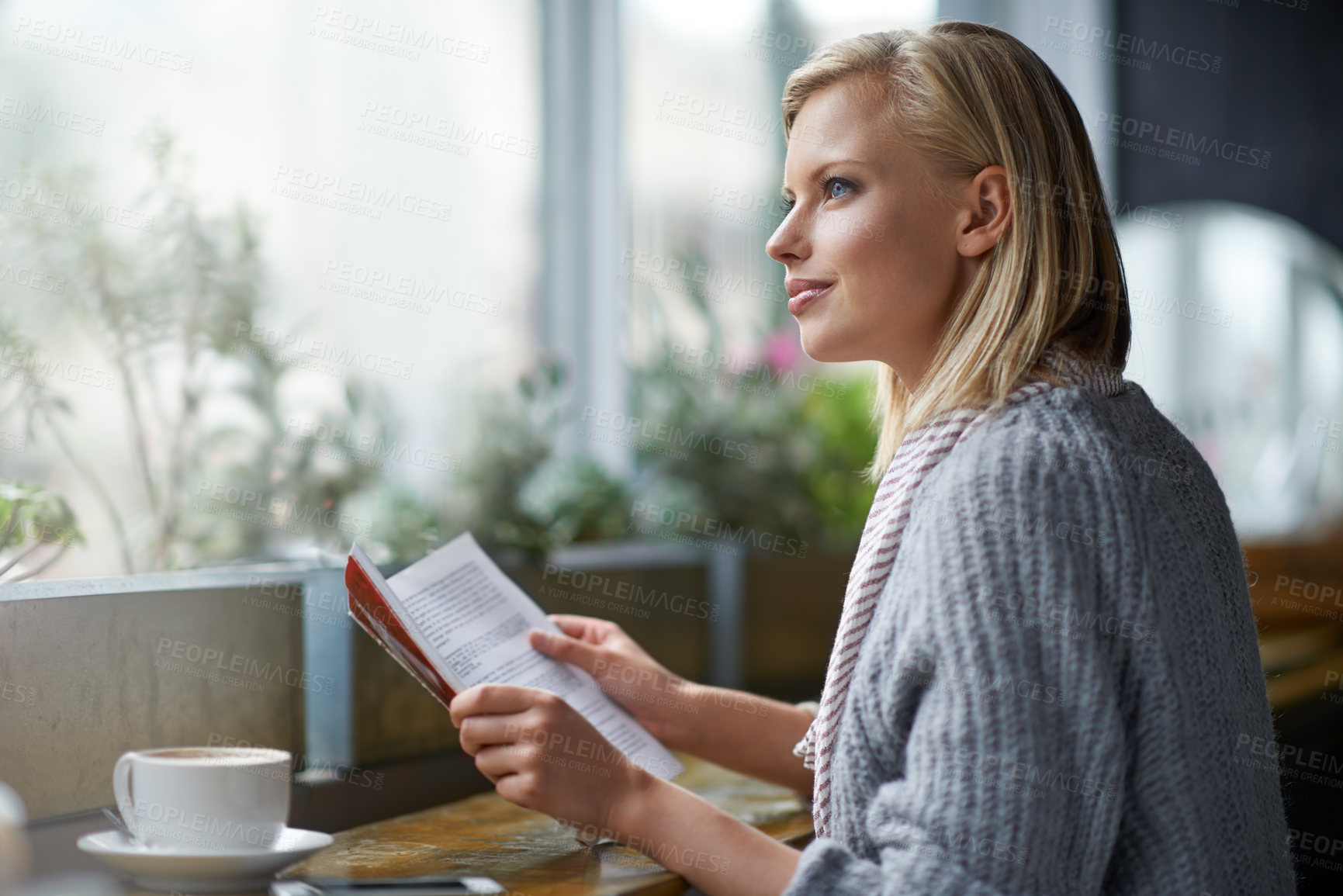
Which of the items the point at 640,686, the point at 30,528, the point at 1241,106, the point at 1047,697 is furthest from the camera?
the point at 1241,106

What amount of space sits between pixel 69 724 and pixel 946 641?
78 cm

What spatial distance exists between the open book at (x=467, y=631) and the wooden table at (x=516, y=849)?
0.11 meters

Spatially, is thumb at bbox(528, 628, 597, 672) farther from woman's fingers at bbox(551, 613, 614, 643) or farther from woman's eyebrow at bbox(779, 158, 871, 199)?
woman's eyebrow at bbox(779, 158, 871, 199)

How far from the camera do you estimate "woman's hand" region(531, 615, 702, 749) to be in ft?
3.93

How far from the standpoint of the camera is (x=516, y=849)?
1.09 m

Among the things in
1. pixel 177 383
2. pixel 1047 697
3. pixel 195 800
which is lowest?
pixel 195 800

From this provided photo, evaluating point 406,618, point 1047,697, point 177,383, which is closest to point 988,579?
point 1047,697

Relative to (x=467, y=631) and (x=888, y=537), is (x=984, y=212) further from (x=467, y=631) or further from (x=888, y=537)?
(x=467, y=631)

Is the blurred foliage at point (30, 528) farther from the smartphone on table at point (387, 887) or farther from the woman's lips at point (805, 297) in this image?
the woman's lips at point (805, 297)

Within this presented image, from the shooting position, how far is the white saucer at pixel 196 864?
0.87m

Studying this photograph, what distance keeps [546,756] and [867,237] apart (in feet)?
1.65

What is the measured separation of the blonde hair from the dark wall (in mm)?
2183

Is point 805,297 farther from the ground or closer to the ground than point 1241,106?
closer to the ground

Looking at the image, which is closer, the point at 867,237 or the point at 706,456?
the point at 867,237
